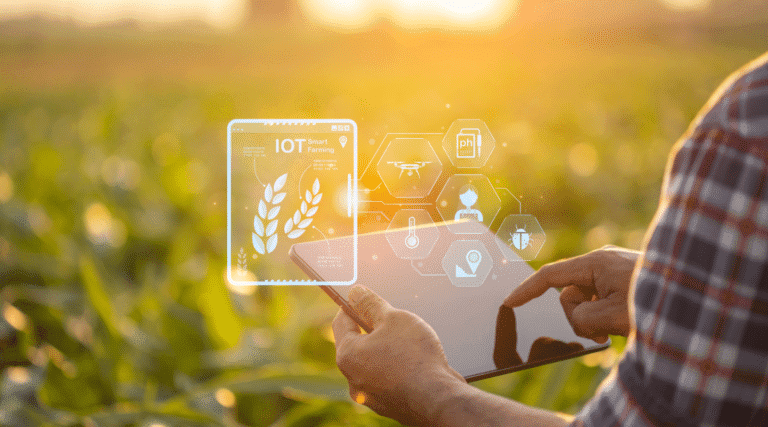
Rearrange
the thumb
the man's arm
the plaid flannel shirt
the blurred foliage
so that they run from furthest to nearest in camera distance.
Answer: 1. the blurred foliage
2. the thumb
3. the man's arm
4. the plaid flannel shirt

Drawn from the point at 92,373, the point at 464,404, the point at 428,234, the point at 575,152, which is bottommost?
the point at 92,373

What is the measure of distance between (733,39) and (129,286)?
742cm

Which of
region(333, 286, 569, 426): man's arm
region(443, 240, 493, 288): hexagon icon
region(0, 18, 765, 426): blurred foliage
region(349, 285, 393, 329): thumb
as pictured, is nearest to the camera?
region(333, 286, 569, 426): man's arm

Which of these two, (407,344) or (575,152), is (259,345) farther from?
(575,152)

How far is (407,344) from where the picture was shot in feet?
2.36

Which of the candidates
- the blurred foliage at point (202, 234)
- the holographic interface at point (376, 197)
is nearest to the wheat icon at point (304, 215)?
the holographic interface at point (376, 197)

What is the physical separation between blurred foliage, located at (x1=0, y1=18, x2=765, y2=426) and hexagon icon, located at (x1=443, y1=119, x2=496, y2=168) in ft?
0.20

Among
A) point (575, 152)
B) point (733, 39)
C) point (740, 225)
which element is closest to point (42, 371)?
point (740, 225)

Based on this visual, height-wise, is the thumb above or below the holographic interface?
below

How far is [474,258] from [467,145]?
19cm

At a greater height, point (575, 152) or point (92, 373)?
point (575, 152)

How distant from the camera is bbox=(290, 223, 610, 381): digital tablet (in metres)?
0.85

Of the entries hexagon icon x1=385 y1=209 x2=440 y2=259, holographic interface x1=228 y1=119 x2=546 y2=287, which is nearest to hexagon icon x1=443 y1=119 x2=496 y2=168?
holographic interface x1=228 y1=119 x2=546 y2=287

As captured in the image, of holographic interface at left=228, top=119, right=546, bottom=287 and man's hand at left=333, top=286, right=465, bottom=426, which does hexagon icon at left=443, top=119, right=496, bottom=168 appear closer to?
holographic interface at left=228, top=119, right=546, bottom=287
